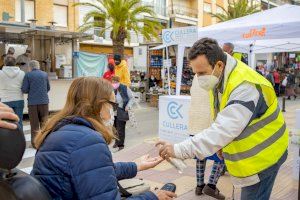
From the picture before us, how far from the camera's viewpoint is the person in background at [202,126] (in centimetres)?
502

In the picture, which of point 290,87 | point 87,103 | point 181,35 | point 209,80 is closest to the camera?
point 87,103

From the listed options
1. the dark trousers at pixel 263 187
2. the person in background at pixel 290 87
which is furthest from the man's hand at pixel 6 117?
the person in background at pixel 290 87

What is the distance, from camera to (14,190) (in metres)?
1.56

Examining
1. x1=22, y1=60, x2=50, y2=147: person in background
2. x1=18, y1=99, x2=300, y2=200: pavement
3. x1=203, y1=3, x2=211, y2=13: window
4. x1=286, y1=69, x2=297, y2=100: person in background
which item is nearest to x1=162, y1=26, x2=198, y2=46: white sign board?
x1=18, y1=99, x2=300, y2=200: pavement

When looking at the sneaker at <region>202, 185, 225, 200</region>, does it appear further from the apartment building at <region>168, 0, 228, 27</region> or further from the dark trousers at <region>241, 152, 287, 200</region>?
the apartment building at <region>168, 0, 228, 27</region>

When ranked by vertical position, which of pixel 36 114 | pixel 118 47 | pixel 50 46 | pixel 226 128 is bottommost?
pixel 36 114

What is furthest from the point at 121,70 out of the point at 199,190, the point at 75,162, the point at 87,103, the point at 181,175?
the point at 75,162

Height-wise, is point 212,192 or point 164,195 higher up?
point 164,195

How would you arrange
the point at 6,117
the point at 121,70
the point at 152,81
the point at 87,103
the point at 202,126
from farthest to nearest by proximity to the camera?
the point at 152,81
the point at 121,70
the point at 202,126
the point at 87,103
the point at 6,117

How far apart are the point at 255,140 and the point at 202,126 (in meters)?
2.88

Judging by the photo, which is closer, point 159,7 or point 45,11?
point 45,11

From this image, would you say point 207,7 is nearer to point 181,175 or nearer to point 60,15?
point 60,15

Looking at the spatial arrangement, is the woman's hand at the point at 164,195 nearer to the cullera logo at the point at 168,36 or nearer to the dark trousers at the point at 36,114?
the dark trousers at the point at 36,114

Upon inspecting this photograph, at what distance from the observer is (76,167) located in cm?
189
